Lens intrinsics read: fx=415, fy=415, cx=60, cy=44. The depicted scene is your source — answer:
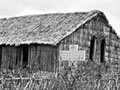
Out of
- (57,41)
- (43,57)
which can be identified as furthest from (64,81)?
(43,57)

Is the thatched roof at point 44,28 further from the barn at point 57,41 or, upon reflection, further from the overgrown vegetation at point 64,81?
the overgrown vegetation at point 64,81

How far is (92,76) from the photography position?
13.9 m

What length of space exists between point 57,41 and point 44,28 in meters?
2.57

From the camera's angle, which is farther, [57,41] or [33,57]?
[33,57]

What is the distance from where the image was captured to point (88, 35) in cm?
2125

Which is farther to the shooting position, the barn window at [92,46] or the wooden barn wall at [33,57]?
the barn window at [92,46]

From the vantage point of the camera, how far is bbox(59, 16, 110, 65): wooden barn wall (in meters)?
20.0

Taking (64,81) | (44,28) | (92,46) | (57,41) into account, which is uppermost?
(44,28)

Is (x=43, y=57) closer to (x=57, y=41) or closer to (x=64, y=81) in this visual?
(x=57, y=41)

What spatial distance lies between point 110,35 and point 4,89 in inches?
476

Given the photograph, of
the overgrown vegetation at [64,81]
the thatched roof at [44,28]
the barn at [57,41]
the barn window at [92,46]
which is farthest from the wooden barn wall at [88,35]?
the overgrown vegetation at [64,81]

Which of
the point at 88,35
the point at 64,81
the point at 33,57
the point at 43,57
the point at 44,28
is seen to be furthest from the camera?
the point at 44,28

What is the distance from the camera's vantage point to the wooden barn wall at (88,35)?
20.0m

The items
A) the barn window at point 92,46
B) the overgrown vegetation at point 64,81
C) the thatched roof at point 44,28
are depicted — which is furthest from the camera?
the barn window at point 92,46
